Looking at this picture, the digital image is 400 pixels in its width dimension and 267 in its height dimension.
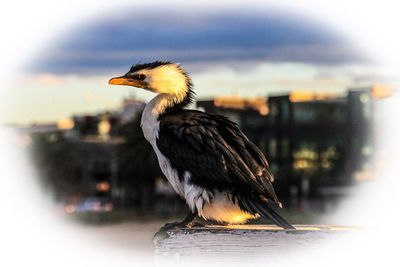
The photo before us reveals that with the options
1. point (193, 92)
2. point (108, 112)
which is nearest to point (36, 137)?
point (108, 112)

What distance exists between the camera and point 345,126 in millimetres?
9000

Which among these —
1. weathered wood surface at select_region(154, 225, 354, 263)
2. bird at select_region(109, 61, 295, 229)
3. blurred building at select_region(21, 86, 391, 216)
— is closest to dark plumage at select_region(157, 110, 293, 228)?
bird at select_region(109, 61, 295, 229)

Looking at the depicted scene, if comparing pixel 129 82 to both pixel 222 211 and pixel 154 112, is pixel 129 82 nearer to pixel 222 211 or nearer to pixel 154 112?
pixel 154 112

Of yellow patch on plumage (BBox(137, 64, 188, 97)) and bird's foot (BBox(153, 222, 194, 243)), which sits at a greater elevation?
yellow patch on plumage (BBox(137, 64, 188, 97))

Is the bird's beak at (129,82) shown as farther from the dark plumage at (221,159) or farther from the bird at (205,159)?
the dark plumage at (221,159)

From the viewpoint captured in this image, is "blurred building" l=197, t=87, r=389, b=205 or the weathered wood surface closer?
the weathered wood surface

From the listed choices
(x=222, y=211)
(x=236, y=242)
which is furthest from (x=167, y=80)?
(x=236, y=242)

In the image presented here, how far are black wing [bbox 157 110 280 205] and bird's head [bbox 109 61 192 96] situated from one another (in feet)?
0.45

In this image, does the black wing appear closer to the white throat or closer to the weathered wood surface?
the white throat

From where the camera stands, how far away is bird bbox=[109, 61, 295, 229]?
371 centimetres

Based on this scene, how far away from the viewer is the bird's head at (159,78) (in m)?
3.87

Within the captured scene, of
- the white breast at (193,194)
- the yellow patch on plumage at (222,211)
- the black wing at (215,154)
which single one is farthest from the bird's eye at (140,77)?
the yellow patch on plumage at (222,211)

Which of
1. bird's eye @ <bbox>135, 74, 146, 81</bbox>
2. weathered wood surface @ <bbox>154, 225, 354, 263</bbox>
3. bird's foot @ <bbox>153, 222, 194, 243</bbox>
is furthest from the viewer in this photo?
bird's eye @ <bbox>135, 74, 146, 81</bbox>

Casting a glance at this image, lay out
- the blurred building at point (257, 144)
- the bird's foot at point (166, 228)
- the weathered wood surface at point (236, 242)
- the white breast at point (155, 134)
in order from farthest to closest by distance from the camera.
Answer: the blurred building at point (257, 144) → the white breast at point (155, 134) → the bird's foot at point (166, 228) → the weathered wood surface at point (236, 242)
